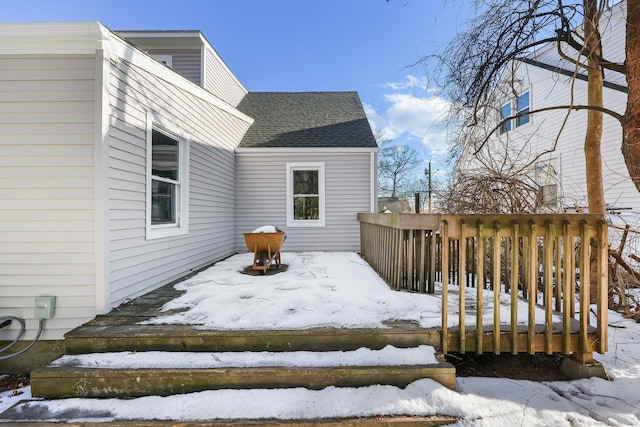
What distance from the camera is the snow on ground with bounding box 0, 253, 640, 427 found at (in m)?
1.77

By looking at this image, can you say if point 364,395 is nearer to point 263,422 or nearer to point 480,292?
point 263,422

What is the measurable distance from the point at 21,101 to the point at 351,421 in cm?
425

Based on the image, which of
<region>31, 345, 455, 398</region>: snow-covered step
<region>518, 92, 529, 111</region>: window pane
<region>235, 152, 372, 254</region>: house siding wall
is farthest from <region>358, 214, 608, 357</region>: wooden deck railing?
<region>518, 92, 529, 111</region>: window pane

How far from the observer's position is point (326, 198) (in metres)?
6.77

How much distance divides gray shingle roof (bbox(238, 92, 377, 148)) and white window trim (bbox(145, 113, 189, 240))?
2.56m

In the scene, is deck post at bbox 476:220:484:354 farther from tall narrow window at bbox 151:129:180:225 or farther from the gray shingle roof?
the gray shingle roof

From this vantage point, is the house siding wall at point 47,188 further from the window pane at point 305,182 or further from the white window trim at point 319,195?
the window pane at point 305,182

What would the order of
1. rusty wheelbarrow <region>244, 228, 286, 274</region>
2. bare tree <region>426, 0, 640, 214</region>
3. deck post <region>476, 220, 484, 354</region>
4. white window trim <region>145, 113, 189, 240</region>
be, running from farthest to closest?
rusty wheelbarrow <region>244, 228, 286, 274</region> → white window trim <region>145, 113, 189, 240</region> → bare tree <region>426, 0, 640, 214</region> → deck post <region>476, 220, 484, 354</region>

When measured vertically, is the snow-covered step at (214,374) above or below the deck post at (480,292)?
below

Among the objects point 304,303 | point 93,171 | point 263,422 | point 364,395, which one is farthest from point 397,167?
point 263,422

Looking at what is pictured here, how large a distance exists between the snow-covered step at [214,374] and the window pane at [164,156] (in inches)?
98.6

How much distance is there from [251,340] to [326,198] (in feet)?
15.7

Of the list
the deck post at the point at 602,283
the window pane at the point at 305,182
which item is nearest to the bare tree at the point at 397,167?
the window pane at the point at 305,182

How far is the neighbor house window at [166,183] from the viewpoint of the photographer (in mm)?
3576
